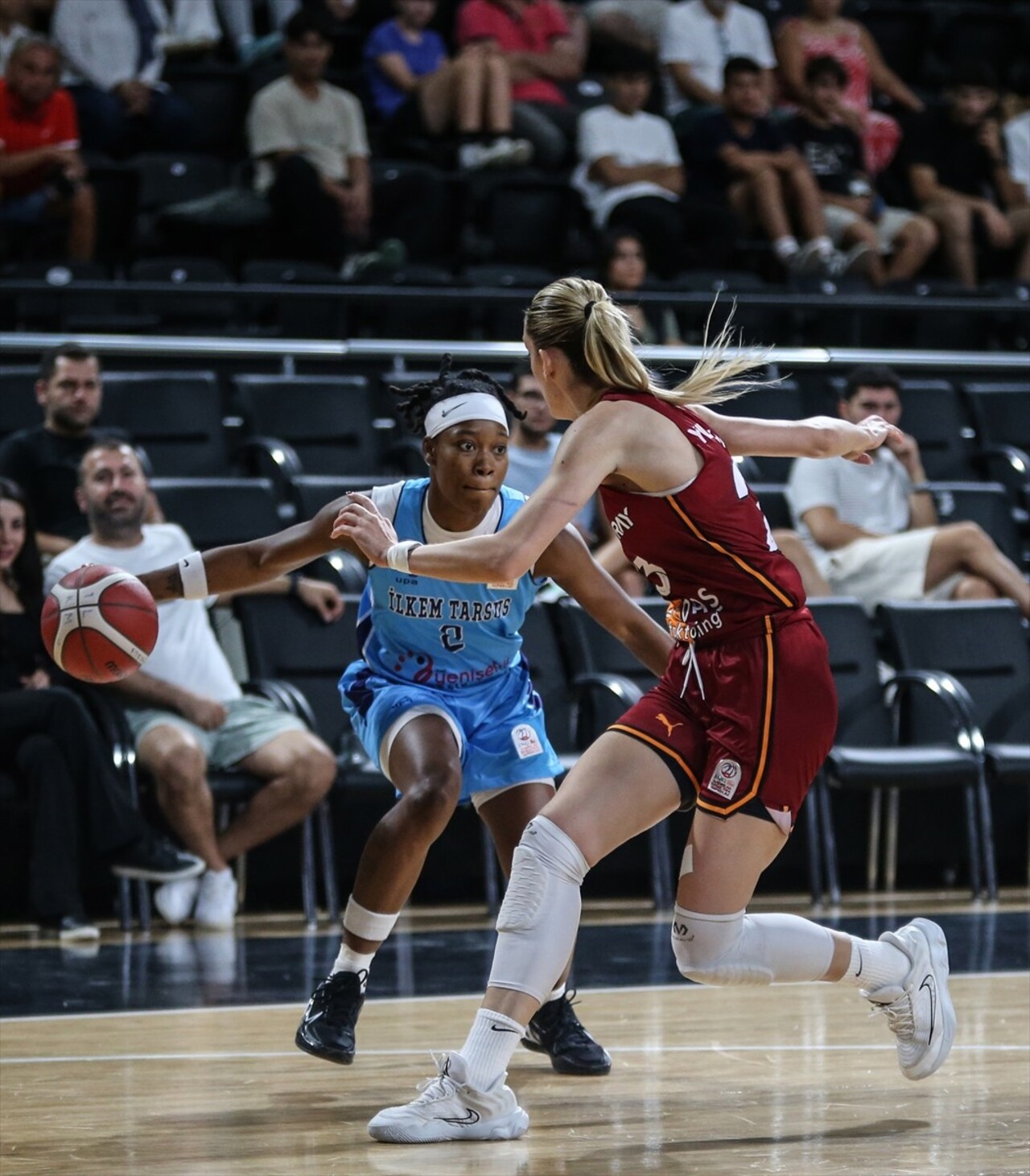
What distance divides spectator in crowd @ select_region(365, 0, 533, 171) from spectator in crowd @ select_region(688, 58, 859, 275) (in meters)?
1.04

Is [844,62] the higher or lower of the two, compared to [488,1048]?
higher

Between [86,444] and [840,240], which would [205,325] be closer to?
[86,444]

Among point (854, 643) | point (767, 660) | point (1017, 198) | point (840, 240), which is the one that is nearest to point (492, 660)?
point (767, 660)

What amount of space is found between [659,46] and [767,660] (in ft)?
26.9

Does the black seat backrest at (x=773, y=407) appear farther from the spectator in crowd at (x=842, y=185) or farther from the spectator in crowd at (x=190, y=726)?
the spectator in crowd at (x=190, y=726)

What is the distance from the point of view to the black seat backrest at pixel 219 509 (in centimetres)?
752

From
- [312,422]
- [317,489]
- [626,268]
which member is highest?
[626,268]

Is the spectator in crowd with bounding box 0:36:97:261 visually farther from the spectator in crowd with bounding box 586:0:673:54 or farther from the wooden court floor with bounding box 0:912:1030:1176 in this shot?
the wooden court floor with bounding box 0:912:1030:1176

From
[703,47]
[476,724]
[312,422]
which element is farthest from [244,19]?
[476,724]

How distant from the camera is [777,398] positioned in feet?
29.7

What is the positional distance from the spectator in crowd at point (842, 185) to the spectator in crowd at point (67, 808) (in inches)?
230

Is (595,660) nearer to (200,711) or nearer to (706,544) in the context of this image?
(200,711)

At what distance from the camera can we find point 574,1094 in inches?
163

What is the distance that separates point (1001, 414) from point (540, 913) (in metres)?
6.53
